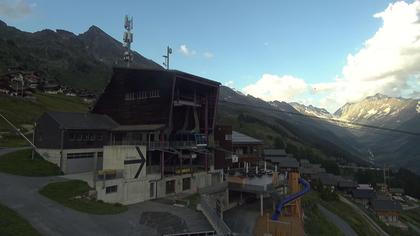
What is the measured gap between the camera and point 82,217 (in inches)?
1172

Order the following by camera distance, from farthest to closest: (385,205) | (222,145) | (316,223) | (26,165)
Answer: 1. (385,205)
2. (222,145)
3. (316,223)
4. (26,165)

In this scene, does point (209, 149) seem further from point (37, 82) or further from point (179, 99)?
point (37, 82)

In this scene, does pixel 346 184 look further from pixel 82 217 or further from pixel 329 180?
pixel 82 217

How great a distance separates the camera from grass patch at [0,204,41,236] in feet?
80.6

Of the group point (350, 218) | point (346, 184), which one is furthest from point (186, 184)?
point (346, 184)

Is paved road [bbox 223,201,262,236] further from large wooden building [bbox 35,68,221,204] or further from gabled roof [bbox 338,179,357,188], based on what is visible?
gabled roof [bbox 338,179,357,188]

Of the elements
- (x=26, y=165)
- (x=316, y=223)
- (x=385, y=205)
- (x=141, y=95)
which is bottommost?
(x=385, y=205)

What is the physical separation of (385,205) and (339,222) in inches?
1858

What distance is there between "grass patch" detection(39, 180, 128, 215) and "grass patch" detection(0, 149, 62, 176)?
255 inches

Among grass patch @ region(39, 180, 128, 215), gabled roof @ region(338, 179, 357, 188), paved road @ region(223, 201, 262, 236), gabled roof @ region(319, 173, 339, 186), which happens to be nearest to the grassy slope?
grass patch @ region(39, 180, 128, 215)

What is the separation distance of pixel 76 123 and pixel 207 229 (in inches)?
1091

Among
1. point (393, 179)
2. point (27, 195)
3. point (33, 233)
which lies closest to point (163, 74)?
point (27, 195)

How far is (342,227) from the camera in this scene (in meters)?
60.7

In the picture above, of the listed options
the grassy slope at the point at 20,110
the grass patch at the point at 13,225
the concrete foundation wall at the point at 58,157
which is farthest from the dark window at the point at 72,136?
A: the grass patch at the point at 13,225
